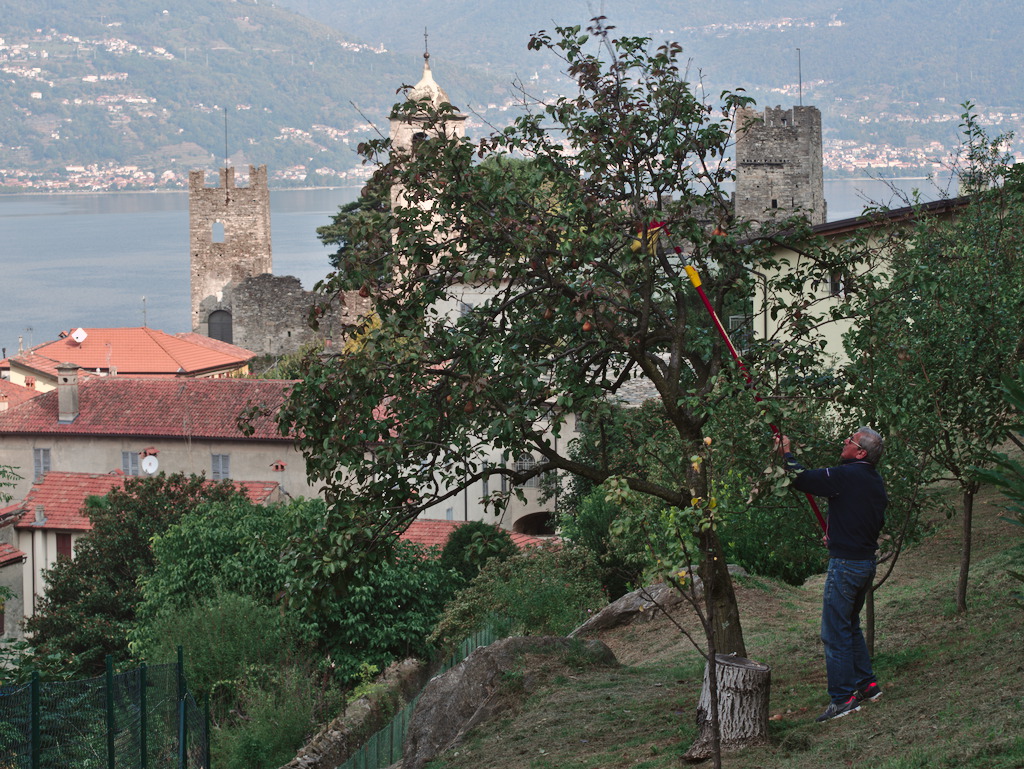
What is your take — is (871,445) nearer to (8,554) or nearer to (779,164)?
(8,554)

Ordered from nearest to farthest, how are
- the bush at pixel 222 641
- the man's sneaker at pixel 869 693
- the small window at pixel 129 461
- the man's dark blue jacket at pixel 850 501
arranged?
the man's dark blue jacket at pixel 850 501
the man's sneaker at pixel 869 693
the bush at pixel 222 641
the small window at pixel 129 461

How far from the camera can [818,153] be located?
63812mm

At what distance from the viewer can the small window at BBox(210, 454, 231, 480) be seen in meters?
39.6

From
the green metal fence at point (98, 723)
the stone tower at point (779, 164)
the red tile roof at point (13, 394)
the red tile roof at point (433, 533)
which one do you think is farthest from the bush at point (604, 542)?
the stone tower at point (779, 164)

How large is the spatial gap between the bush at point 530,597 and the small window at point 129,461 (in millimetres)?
21630

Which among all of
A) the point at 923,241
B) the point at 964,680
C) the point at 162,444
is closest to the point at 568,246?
the point at 964,680

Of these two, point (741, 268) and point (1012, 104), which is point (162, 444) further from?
point (1012, 104)

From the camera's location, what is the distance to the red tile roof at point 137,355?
6250cm

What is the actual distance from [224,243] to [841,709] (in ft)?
247

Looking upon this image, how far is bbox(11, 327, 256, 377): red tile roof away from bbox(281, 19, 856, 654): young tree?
53.2 m

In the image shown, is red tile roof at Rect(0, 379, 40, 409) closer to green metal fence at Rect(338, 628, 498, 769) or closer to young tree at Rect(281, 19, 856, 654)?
green metal fence at Rect(338, 628, 498, 769)

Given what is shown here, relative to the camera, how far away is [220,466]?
39.7m

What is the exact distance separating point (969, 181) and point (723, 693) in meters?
8.79

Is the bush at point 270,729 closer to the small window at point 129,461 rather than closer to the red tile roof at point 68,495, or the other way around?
the red tile roof at point 68,495
